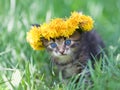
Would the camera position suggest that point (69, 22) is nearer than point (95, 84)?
No

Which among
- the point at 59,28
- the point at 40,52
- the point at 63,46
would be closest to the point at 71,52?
the point at 63,46

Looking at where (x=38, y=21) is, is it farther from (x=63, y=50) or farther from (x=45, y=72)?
(x=63, y=50)

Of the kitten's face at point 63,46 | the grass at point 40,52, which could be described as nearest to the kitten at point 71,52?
the kitten's face at point 63,46

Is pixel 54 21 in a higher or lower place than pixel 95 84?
higher

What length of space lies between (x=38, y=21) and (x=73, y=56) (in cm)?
145

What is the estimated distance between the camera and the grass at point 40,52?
5.05m

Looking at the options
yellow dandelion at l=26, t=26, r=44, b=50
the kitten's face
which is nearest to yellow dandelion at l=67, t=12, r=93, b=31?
the kitten's face

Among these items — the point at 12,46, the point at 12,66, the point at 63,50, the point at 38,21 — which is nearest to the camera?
the point at 63,50

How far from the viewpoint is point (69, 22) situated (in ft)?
17.3

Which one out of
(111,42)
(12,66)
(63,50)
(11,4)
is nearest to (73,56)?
(63,50)

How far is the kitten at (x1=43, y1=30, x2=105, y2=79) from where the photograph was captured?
5273 mm

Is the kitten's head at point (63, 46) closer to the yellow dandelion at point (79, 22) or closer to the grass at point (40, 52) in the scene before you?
the yellow dandelion at point (79, 22)

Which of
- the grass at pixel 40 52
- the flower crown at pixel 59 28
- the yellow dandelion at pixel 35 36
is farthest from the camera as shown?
the yellow dandelion at pixel 35 36

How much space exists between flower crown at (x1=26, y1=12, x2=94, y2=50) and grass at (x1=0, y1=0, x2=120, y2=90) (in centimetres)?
24
